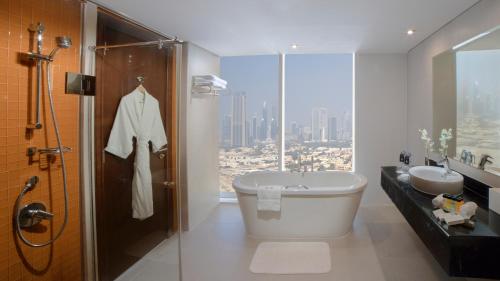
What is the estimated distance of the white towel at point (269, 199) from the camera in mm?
3363

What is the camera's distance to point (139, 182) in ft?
8.60

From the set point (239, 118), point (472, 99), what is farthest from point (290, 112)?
point (472, 99)

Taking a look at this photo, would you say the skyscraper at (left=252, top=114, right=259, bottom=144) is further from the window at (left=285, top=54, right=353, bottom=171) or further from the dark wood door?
the dark wood door

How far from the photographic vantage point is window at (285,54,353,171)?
4766 millimetres

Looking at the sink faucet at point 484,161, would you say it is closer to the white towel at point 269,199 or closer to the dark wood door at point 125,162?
the white towel at point 269,199

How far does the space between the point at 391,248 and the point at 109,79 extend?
10.8 feet

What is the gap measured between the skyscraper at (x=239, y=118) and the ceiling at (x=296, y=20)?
96 centimetres

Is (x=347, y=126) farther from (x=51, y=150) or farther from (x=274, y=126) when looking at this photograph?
(x=51, y=150)

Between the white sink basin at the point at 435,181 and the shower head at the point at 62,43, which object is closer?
the shower head at the point at 62,43

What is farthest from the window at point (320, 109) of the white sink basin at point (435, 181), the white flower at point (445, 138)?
the white sink basin at point (435, 181)

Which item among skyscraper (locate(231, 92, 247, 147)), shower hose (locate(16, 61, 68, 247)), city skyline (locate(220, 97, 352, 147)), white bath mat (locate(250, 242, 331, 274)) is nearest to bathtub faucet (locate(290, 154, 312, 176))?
city skyline (locate(220, 97, 352, 147))

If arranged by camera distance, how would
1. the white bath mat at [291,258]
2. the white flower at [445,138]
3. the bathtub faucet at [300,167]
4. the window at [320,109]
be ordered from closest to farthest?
the white bath mat at [291,258] < the white flower at [445,138] < the bathtub faucet at [300,167] < the window at [320,109]

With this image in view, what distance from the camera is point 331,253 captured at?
3125 millimetres

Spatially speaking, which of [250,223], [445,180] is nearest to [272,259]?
[250,223]
